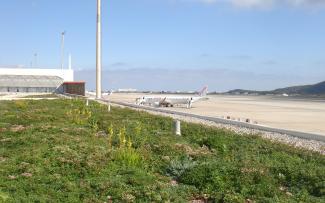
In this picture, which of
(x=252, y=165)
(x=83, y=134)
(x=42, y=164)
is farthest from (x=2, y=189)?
(x=83, y=134)

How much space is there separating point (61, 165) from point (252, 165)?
474 cm

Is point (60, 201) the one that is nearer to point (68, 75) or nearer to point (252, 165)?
point (252, 165)

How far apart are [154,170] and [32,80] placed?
108719 mm

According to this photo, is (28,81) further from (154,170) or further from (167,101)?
(154,170)

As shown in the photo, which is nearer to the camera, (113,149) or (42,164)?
(42,164)

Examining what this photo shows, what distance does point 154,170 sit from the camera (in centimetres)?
1294

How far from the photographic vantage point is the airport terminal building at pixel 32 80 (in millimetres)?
115562

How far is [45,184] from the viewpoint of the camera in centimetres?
1102

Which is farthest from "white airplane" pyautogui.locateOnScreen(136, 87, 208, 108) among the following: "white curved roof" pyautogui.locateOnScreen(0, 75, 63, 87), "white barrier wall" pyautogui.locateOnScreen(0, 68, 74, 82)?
"white barrier wall" pyautogui.locateOnScreen(0, 68, 74, 82)

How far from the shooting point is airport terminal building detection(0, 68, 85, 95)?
116 metres

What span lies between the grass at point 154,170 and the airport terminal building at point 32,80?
318 ft

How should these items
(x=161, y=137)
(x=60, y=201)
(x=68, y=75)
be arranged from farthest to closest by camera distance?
(x=68, y=75), (x=161, y=137), (x=60, y=201)

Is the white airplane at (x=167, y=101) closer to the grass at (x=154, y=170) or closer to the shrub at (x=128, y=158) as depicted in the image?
the grass at (x=154, y=170)

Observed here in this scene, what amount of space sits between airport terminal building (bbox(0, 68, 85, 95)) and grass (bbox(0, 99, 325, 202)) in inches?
3815
